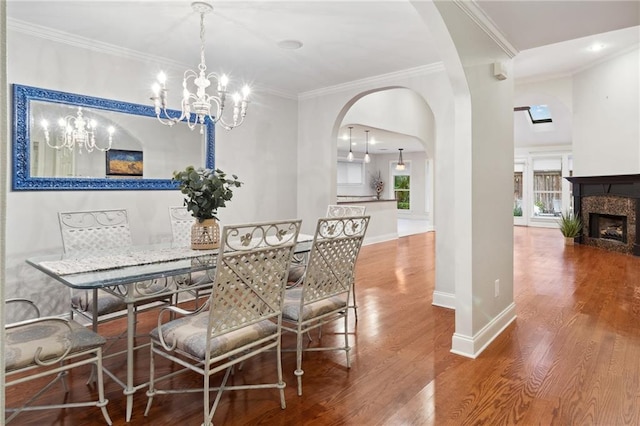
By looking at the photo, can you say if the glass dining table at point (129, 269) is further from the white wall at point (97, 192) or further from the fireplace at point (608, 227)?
the fireplace at point (608, 227)

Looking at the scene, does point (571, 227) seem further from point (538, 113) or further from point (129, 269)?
point (129, 269)

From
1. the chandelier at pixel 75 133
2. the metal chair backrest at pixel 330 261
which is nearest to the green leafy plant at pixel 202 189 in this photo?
the metal chair backrest at pixel 330 261

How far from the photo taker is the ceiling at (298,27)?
108 inches

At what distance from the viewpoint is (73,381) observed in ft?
7.92

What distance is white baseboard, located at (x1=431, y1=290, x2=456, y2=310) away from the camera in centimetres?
385

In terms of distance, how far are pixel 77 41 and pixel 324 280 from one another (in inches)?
118

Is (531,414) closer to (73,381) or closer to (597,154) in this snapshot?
(73,381)

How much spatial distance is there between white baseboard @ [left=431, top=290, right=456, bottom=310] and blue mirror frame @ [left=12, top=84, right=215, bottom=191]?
3.11 m

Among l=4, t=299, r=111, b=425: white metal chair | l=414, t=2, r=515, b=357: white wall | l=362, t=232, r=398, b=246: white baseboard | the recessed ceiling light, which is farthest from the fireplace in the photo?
l=4, t=299, r=111, b=425: white metal chair

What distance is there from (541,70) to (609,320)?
5.09 m

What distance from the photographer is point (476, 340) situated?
2.77m

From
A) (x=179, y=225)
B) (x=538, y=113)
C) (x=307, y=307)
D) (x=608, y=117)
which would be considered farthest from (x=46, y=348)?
(x=538, y=113)

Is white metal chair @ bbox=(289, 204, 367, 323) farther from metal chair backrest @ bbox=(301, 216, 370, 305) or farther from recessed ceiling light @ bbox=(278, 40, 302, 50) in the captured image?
recessed ceiling light @ bbox=(278, 40, 302, 50)

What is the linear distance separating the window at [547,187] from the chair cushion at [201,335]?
1135cm
